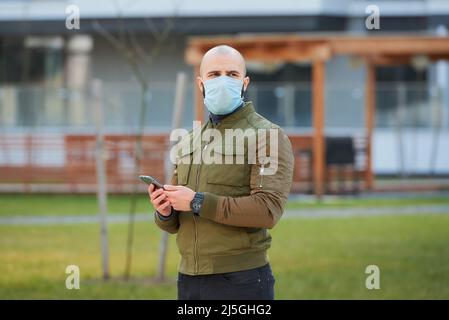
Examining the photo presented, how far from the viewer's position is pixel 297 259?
13.0m

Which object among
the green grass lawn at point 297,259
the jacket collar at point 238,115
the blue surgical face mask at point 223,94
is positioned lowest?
the green grass lawn at point 297,259

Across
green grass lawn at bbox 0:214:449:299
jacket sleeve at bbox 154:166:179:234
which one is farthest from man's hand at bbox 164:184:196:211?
green grass lawn at bbox 0:214:449:299

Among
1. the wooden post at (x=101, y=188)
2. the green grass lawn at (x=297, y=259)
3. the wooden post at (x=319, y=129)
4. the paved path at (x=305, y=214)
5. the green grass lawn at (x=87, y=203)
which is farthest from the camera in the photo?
the wooden post at (x=319, y=129)

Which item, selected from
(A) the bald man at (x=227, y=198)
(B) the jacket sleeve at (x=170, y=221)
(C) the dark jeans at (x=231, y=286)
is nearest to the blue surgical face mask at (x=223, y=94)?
(A) the bald man at (x=227, y=198)

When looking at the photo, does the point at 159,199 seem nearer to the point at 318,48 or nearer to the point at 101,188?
the point at 101,188

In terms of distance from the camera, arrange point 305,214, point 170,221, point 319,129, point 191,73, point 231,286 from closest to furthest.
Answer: point 231,286 → point 170,221 → point 305,214 → point 319,129 → point 191,73

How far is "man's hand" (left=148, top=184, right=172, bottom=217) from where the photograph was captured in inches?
183

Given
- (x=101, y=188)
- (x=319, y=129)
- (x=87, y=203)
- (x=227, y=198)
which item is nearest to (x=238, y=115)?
(x=227, y=198)

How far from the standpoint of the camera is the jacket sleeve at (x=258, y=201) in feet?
15.1

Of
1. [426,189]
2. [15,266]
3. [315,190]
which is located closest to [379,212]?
[315,190]

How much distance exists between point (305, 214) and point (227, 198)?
14626 mm

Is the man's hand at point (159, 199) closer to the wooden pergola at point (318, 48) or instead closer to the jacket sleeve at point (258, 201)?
the jacket sleeve at point (258, 201)

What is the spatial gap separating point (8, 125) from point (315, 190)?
9485 mm

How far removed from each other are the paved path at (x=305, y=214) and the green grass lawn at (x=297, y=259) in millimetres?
753
